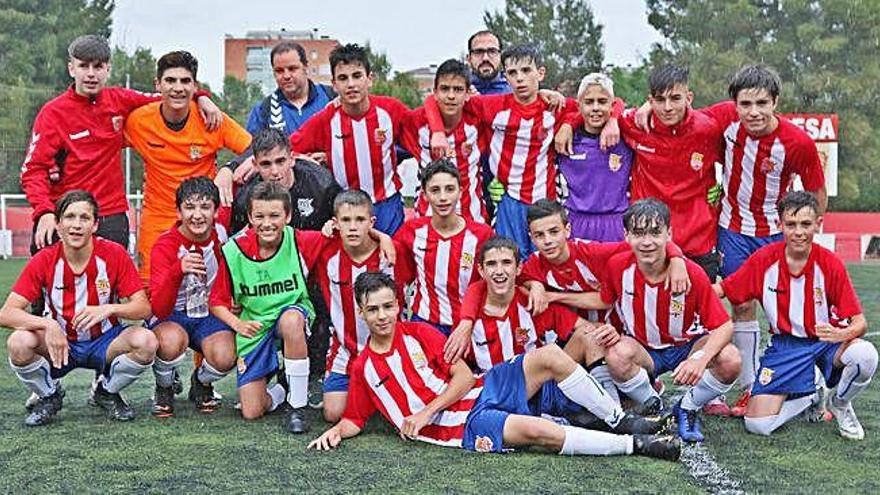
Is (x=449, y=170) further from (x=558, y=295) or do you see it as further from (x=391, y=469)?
(x=391, y=469)

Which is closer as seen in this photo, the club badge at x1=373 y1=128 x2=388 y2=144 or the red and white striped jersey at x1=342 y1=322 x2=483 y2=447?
the red and white striped jersey at x1=342 y1=322 x2=483 y2=447

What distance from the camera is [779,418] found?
4508 millimetres

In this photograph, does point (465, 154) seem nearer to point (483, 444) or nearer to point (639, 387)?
point (639, 387)

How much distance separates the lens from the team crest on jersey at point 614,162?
17.3 feet

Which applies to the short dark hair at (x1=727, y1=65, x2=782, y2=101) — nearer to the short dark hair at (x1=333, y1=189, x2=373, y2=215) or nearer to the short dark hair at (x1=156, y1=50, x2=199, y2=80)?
the short dark hair at (x1=333, y1=189, x2=373, y2=215)

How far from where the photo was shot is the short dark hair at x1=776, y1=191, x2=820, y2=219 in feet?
14.6

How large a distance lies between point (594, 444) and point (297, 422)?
4.35 feet

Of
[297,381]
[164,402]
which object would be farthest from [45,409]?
[297,381]

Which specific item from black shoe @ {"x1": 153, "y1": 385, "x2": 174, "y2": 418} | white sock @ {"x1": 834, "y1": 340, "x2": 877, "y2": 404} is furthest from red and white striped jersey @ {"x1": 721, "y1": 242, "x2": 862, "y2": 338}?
black shoe @ {"x1": 153, "y1": 385, "x2": 174, "y2": 418}

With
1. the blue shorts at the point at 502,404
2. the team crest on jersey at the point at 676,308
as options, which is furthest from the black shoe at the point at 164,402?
the team crest on jersey at the point at 676,308

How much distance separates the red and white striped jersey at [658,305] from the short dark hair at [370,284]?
0.98 metres

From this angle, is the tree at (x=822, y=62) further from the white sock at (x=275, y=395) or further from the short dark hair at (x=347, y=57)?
the white sock at (x=275, y=395)

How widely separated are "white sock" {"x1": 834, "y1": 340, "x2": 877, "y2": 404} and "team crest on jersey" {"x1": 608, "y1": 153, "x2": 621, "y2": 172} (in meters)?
1.45

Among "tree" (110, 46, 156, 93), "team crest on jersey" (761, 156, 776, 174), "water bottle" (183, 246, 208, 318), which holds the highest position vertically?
"tree" (110, 46, 156, 93)
